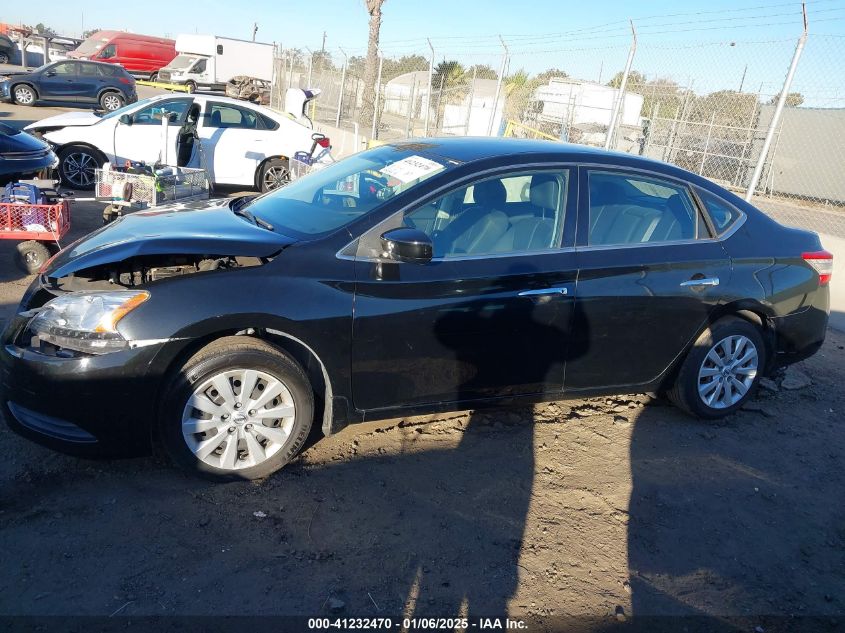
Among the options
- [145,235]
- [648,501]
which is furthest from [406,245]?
[648,501]

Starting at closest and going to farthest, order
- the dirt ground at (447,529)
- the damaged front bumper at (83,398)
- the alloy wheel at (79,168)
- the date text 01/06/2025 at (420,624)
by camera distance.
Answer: the date text 01/06/2025 at (420,624) < the dirt ground at (447,529) < the damaged front bumper at (83,398) < the alloy wheel at (79,168)

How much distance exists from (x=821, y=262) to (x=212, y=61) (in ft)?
109

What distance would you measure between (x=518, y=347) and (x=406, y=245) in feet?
3.10

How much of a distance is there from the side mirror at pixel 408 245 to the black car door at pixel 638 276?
3.36 ft

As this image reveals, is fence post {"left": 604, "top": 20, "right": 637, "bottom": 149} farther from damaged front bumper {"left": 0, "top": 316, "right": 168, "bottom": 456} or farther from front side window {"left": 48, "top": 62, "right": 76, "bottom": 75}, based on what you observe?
front side window {"left": 48, "top": 62, "right": 76, "bottom": 75}

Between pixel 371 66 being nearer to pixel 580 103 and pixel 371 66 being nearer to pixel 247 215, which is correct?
pixel 580 103

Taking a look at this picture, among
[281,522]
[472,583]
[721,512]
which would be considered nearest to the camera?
[472,583]

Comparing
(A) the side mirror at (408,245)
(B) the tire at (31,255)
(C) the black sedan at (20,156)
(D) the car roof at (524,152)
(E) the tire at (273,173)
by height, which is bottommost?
(B) the tire at (31,255)

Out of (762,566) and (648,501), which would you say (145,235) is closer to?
(648,501)

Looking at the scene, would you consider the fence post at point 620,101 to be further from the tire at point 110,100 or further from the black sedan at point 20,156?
the tire at point 110,100

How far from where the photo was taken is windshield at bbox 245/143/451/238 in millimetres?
3789

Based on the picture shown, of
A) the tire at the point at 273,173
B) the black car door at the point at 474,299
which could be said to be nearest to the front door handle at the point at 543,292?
the black car door at the point at 474,299

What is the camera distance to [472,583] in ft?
9.69

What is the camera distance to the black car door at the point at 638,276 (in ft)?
13.2
